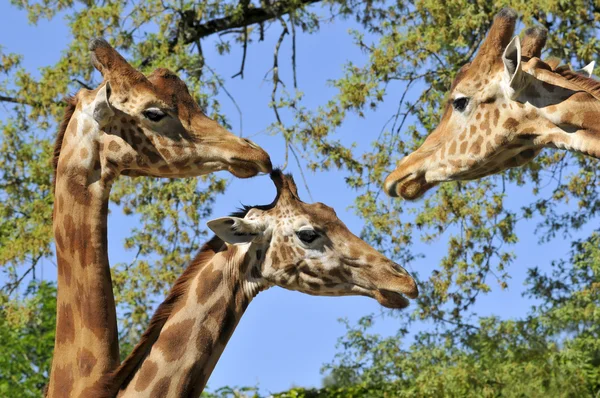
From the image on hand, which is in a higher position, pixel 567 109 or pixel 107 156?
pixel 567 109

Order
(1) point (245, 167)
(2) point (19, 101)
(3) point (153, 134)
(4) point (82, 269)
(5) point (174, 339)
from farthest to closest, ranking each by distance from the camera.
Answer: (2) point (19, 101) < (3) point (153, 134) < (1) point (245, 167) < (4) point (82, 269) < (5) point (174, 339)

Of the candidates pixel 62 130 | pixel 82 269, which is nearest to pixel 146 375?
pixel 82 269

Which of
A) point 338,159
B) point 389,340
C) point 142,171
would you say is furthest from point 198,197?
point 142,171

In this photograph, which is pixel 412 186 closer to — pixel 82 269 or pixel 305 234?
pixel 305 234

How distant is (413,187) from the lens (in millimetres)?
6684

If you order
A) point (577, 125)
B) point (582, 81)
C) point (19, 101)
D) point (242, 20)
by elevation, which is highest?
point (242, 20)

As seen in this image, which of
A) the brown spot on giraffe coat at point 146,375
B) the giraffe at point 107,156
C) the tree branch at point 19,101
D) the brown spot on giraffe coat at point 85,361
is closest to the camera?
the brown spot on giraffe coat at point 146,375

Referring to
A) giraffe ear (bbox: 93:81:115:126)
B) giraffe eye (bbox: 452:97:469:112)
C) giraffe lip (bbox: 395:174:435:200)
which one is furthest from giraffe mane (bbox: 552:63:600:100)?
giraffe ear (bbox: 93:81:115:126)

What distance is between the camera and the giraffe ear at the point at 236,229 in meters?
6.20

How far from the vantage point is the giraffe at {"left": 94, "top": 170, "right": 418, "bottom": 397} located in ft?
19.4

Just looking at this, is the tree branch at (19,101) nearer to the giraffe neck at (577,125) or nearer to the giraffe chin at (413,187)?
the giraffe chin at (413,187)

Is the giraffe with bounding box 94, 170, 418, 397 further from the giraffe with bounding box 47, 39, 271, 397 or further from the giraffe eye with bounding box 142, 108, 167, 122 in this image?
the giraffe eye with bounding box 142, 108, 167, 122

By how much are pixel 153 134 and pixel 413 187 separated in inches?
61.4

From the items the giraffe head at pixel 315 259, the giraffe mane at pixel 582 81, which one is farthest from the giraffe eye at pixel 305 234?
the giraffe mane at pixel 582 81
